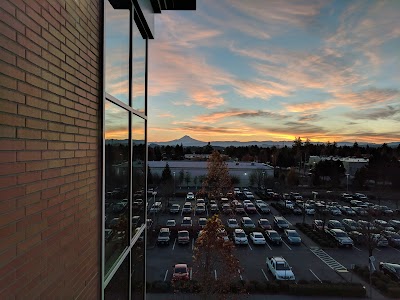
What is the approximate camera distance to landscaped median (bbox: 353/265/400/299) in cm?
1291

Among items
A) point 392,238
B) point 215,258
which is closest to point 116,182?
point 215,258

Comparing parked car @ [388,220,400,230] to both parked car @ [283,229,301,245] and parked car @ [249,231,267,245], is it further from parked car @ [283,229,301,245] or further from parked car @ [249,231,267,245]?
parked car @ [249,231,267,245]

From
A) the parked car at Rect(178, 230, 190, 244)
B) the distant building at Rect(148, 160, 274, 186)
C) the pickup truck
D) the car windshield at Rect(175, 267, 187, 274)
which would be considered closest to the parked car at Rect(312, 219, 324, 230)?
the pickup truck

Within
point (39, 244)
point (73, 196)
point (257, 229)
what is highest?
point (73, 196)

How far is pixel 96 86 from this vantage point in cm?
273

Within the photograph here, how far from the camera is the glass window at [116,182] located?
9.94 ft

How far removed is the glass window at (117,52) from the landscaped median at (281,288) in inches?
434

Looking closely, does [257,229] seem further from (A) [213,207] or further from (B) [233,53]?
(B) [233,53]

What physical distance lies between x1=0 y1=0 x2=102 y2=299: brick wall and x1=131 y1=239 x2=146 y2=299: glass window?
70.3 inches

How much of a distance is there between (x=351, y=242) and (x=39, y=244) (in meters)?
21.0

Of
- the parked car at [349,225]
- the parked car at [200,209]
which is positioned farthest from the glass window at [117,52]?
the parked car at [200,209]

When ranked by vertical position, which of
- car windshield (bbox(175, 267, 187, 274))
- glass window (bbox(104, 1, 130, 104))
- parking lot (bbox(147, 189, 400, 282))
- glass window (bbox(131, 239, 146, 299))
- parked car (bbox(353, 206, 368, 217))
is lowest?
parking lot (bbox(147, 189, 400, 282))

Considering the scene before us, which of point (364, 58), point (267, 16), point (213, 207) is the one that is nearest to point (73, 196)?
point (267, 16)

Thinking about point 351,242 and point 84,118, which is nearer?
point 84,118
